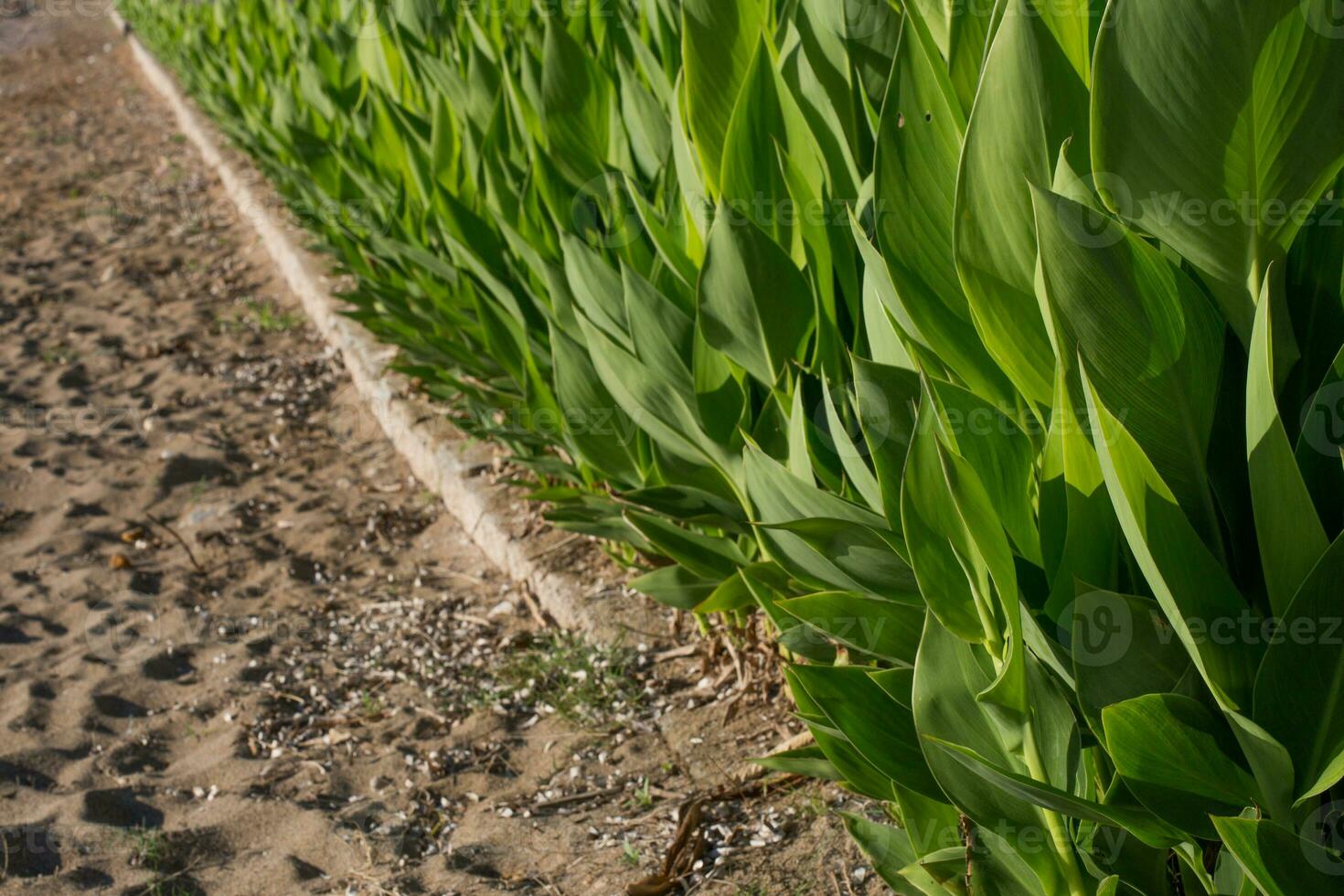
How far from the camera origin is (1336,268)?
1.05 m

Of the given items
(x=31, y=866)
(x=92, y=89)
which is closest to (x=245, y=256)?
(x=31, y=866)

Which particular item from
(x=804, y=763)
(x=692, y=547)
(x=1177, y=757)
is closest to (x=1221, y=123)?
(x=1177, y=757)

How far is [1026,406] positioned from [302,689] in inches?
69.9

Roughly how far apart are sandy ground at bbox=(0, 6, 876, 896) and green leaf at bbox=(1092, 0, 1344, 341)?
1.06 metres

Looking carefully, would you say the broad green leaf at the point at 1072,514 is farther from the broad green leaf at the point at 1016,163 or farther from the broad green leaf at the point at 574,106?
the broad green leaf at the point at 574,106

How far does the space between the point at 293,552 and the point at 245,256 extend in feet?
10.3

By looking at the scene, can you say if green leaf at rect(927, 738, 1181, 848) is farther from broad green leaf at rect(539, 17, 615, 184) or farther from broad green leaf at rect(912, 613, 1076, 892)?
broad green leaf at rect(539, 17, 615, 184)

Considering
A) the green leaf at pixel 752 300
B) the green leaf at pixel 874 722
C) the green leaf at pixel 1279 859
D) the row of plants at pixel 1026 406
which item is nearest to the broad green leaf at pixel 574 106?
the row of plants at pixel 1026 406

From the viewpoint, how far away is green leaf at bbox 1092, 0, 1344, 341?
2.86ft

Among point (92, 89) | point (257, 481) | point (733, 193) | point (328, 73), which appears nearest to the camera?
point (733, 193)

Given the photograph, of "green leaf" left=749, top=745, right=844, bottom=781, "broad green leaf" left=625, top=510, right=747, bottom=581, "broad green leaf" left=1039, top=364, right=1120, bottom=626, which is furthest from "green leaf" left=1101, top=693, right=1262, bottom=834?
"broad green leaf" left=625, top=510, right=747, bottom=581

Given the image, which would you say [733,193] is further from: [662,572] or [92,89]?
[92,89]

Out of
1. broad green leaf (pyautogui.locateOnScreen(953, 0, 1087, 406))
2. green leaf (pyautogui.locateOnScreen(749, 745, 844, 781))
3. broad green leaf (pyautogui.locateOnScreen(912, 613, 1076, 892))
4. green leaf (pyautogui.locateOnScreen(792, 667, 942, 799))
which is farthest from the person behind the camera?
green leaf (pyautogui.locateOnScreen(749, 745, 844, 781))

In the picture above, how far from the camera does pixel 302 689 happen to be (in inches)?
98.8
